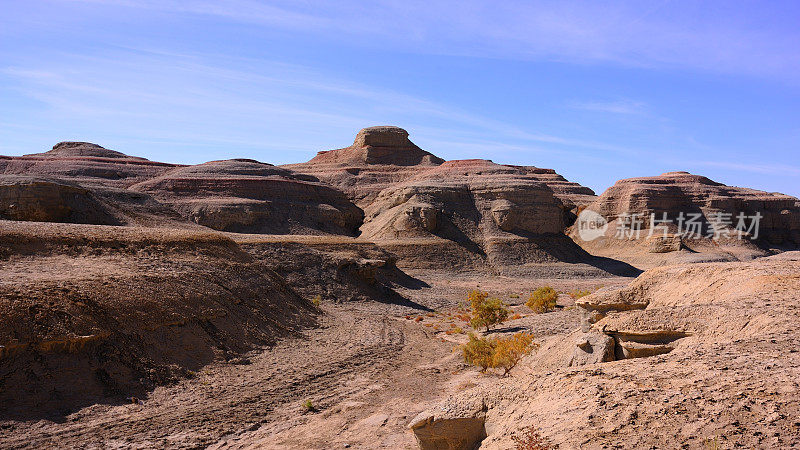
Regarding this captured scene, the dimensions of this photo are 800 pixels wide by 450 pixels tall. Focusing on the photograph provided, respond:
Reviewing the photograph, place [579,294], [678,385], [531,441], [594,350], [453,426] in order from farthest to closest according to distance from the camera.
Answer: [579,294] < [594,350] < [453,426] < [678,385] < [531,441]

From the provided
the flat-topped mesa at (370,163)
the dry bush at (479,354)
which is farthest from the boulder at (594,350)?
the flat-topped mesa at (370,163)

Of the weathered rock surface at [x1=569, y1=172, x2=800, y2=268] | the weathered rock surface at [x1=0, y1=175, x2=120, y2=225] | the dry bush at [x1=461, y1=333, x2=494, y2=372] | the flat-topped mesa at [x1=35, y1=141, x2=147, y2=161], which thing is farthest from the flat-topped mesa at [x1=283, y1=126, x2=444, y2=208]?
the dry bush at [x1=461, y1=333, x2=494, y2=372]

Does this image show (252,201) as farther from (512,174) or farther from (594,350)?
(594,350)

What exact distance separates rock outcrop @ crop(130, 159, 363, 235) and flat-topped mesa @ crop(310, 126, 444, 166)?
14.8 metres

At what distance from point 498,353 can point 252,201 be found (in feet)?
141

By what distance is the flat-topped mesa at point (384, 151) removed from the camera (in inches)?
3059

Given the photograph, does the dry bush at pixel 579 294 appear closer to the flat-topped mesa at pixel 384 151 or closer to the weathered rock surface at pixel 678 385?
the weathered rock surface at pixel 678 385

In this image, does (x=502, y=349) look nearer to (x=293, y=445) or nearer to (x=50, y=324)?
(x=293, y=445)

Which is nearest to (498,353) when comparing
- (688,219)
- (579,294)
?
(579,294)

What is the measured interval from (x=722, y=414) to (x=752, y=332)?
9.04 feet

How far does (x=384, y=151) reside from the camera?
259 feet

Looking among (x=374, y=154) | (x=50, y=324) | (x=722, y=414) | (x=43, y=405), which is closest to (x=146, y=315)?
(x=50, y=324)

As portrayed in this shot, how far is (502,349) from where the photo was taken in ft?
46.9

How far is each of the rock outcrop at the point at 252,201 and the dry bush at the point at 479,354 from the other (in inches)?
1460
